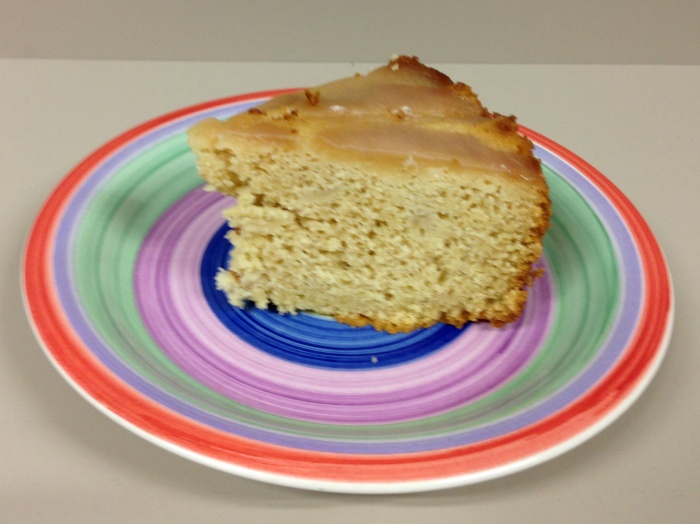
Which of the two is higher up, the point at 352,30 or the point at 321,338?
the point at 352,30

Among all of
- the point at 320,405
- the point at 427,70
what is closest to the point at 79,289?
the point at 320,405

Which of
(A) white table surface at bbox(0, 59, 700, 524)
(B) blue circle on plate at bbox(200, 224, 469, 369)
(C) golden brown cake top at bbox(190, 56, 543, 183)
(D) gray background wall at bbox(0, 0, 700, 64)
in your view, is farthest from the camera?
(D) gray background wall at bbox(0, 0, 700, 64)

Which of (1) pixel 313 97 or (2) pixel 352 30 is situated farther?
(2) pixel 352 30

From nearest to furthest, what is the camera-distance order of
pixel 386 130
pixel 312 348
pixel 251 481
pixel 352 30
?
pixel 251 481 < pixel 386 130 < pixel 312 348 < pixel 352 30

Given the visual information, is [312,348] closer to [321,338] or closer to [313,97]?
[321,338]

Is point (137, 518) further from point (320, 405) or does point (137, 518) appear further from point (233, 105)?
point (233, 105)

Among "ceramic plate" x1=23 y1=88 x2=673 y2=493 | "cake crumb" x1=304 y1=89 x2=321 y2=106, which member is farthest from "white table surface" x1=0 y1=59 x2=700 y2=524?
"cake crumb" x1=304 y1=89 x2=321 y2=106

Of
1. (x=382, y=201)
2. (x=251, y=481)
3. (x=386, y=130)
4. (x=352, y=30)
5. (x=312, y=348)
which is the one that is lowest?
(x=251, y=481)

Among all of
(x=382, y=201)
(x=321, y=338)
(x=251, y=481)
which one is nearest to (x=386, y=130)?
(x=382, y=201)

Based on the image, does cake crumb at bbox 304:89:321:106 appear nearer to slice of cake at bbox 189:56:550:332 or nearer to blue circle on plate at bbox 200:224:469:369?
slice of cake at bbox 189:56:550:332
